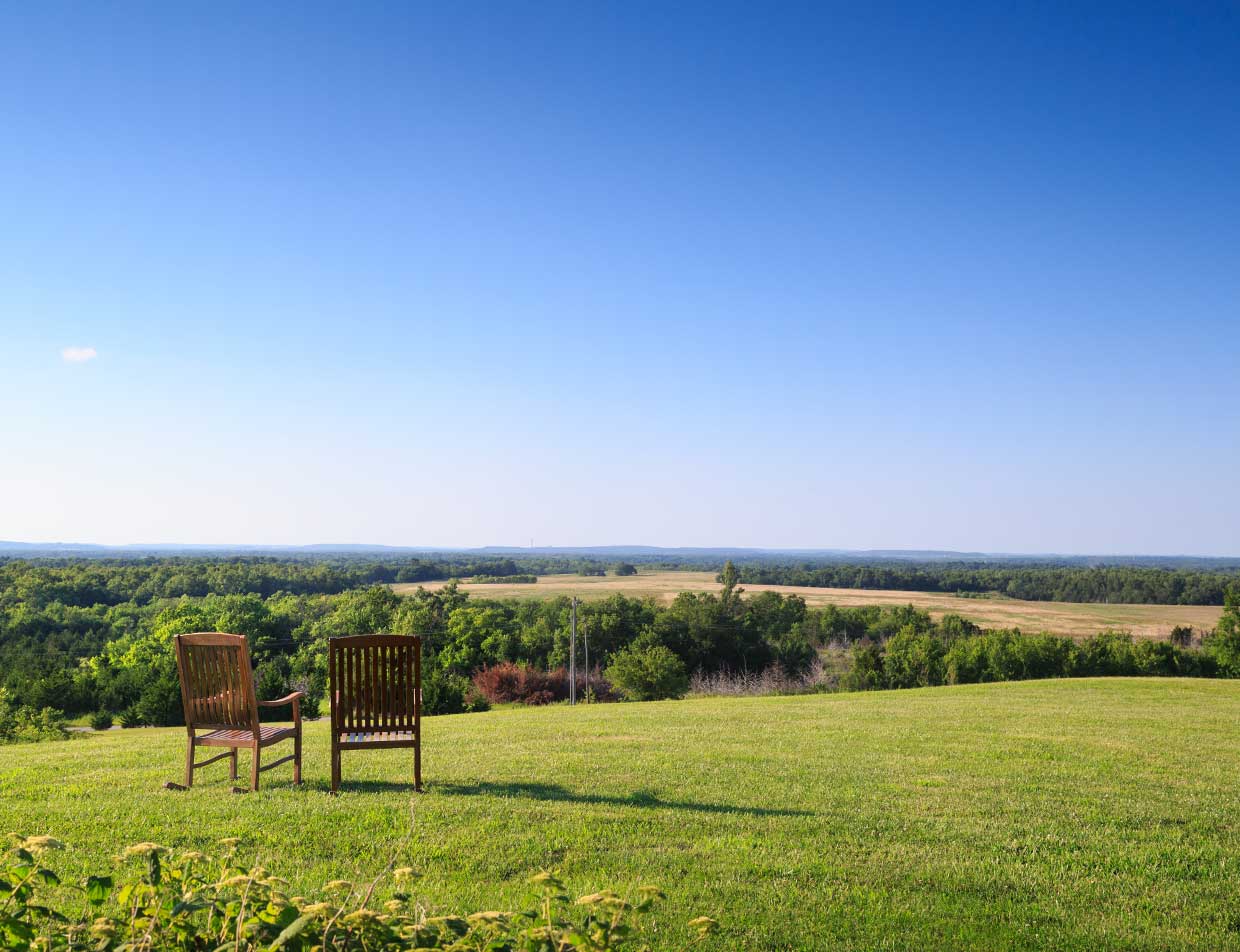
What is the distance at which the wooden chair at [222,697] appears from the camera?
6996 mm

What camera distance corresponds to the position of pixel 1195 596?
8444 cm

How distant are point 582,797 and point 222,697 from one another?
3.10 metres

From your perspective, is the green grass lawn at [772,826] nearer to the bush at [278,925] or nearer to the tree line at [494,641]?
the bush at [278,925]

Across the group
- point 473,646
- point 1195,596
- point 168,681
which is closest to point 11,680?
point 168,681

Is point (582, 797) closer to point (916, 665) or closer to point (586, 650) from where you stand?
point (586, 650)

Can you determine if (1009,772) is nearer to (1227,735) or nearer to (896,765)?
(896,765)

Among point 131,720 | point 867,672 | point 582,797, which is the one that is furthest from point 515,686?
point 582,797

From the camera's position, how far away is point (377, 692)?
24.1 ft

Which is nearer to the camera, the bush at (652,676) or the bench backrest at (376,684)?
the bench backrest at (376,684)

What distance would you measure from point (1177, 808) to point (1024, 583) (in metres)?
108

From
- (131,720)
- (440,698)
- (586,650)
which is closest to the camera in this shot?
(440,698)

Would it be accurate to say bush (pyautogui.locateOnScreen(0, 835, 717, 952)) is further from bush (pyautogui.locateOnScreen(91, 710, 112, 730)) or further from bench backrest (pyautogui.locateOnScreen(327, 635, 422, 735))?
bush (pyautogui.locateOnScreen(91, 710, 112, 730))

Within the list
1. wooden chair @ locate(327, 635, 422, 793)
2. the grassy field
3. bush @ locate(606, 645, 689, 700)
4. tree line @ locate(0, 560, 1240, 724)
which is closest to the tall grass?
tree line @ locate(0, 560, 1240, 724)

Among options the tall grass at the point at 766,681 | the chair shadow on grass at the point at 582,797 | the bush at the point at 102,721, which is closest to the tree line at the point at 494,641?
the bush at the point at 102,721
